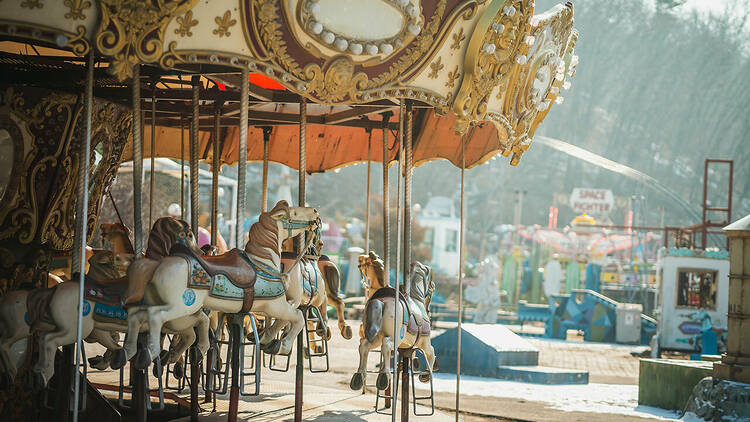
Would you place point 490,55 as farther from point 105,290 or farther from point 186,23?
point 105,290

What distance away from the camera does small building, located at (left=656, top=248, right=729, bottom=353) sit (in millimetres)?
20891

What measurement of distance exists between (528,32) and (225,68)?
102 inches

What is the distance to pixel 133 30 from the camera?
5.38 meters

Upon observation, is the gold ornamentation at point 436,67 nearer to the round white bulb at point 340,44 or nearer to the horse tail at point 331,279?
the round white bulb at point 340,44

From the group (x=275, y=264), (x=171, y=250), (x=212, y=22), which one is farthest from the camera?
(x=275, y=264)

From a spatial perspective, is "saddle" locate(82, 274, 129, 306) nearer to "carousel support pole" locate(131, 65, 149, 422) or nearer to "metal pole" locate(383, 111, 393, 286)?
"carousel support pole" locate(131, 65, 149, 422)

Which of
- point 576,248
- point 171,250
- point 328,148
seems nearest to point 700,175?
point 576,248

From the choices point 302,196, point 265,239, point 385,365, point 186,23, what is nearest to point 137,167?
point 265,239

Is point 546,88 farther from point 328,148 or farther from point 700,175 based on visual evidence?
point 700,175

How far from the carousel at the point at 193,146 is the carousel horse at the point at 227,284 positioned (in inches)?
0.5

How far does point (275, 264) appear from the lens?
6629mm

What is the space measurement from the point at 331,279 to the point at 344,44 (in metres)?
5.03

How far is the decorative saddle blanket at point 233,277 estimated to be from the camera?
5.96 metres

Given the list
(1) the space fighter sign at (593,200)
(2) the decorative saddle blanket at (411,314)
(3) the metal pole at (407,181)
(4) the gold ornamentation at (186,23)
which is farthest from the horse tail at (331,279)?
(1) the space fighter sign at (593,200)
